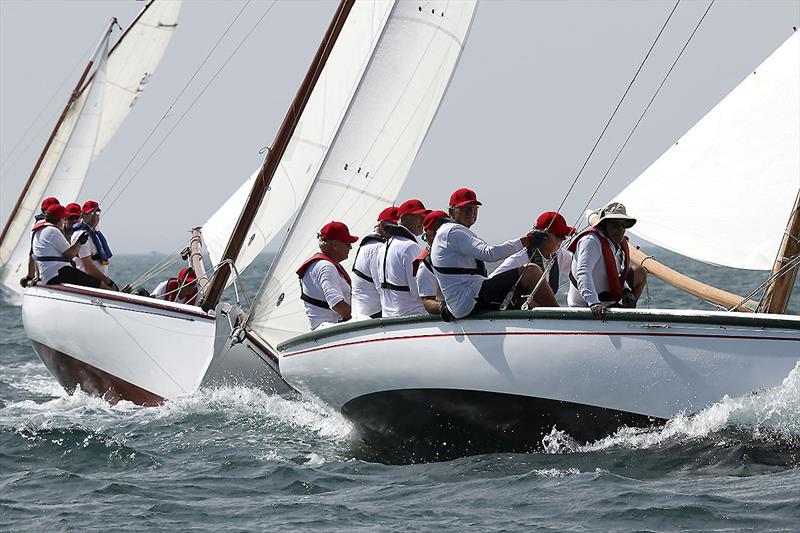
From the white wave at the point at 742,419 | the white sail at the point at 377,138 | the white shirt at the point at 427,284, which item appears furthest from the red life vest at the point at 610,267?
the white sail at the point at 377,138

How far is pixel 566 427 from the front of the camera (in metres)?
8.44

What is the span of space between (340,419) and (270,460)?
95 cm

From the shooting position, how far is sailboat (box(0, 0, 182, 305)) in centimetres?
2233

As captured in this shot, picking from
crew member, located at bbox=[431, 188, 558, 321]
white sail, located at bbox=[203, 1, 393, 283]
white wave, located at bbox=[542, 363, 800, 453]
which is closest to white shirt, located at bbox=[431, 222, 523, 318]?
crew member, located at bbox=[431, 188, 558, 321]

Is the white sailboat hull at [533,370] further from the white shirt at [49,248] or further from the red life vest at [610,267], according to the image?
the white shirt at [49,248]

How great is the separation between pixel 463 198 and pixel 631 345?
1.63 meters

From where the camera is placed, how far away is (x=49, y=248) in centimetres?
1412

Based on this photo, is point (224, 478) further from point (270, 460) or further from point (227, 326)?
point (227, 326)

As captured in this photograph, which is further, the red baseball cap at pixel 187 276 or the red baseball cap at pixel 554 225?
the red baseball cap at pixel 187 276

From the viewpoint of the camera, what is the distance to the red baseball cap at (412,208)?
999cm

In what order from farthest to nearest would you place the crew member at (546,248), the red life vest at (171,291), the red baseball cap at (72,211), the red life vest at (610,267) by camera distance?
1. the red baseball cap at (72,211)
2. the red life vest at (171,291)
3. the crew member at (546,248)
4. the red life vest at (610,267)

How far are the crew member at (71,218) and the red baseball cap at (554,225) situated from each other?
Result: 6707 mm

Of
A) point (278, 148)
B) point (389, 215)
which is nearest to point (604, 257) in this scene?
point (389, 215)

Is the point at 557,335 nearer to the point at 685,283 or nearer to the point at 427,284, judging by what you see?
the point at 427,284
